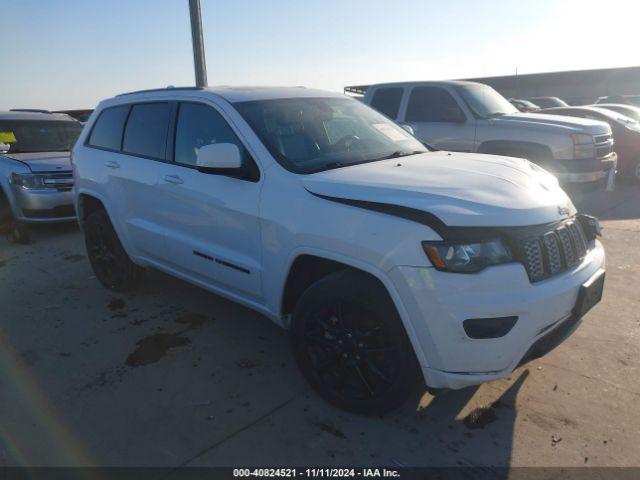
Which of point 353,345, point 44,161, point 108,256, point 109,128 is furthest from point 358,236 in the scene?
point 44,161

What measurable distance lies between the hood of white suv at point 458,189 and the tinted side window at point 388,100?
202 inches

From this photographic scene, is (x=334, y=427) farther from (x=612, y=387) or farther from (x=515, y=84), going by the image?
(x=515, y=84)

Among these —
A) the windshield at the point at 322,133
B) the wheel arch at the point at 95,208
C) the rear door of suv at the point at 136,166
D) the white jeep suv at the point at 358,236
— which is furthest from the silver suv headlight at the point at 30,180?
the windshield at the point at 322,133

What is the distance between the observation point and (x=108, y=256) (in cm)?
468

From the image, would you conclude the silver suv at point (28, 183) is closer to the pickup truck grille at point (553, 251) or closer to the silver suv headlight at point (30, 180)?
the silver suv headlight at point (30, 180)

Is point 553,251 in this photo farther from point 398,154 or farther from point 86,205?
point 86,205

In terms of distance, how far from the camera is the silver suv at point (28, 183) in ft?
22.5

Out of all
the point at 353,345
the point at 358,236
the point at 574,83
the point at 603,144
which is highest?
Result: the point at 358,236

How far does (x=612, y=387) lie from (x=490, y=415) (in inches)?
33.5

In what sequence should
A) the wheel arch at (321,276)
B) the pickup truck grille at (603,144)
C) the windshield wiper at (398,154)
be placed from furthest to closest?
1. the pickup truck grille at (603,144)
2. the windshield wiper at (398,154)
3. the wheel arch at (321,276)

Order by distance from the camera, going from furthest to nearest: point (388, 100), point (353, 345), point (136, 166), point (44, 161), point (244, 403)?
point (388, 100)
point (44, 161)
point (136, 166)
point (244, 403)
point (353, 345)

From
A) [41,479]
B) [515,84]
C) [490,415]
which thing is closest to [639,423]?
[490,415]

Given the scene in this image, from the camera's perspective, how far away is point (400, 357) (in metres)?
2.54

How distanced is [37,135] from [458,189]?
7.48 m
